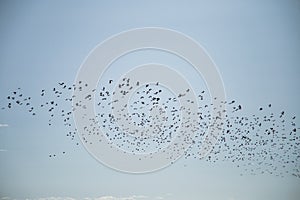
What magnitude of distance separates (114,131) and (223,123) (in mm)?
1100

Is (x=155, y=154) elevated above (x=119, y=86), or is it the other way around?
(x=119, y=86)

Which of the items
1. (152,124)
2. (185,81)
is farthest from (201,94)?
(152,124)

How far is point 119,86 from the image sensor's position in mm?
6105

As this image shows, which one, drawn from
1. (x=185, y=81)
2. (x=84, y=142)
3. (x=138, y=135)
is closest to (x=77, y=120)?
(x=84, y=142)

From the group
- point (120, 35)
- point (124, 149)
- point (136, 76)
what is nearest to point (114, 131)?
point (124, 149)

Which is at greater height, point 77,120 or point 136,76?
point 136,76

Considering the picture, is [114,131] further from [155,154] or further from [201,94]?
[201,94]

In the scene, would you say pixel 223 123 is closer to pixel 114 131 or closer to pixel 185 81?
pixel 185 81

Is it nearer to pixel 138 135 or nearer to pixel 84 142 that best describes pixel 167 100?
pixel 138 135

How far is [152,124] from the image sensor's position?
6094 mm

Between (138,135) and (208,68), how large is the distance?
3.20 feet

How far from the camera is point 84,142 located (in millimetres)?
6020

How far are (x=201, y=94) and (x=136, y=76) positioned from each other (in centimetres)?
68

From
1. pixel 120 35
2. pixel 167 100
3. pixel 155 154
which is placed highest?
pixel 120 35
